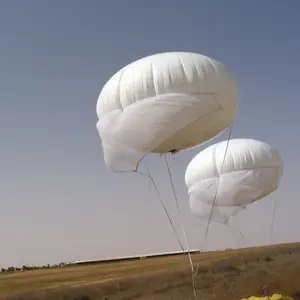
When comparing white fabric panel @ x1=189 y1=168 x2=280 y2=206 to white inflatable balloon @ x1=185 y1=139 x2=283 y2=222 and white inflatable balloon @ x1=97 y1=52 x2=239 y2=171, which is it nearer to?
white inflatable balloon @ x1=185 y1=139 x2=283 y2=222

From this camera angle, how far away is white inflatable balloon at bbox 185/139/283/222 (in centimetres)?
2323

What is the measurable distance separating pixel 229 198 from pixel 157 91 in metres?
9.94

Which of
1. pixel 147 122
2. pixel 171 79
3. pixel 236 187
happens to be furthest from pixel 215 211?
pixel 171 79

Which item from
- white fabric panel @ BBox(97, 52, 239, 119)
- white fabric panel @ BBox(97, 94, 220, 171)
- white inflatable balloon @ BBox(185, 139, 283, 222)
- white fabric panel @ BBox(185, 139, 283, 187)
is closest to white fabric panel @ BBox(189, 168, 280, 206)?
white inflatable balloon @ BBox(185, 139, 283, 222)

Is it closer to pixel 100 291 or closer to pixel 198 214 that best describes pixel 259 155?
pixel 198 214

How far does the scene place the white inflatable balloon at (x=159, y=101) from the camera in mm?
15250

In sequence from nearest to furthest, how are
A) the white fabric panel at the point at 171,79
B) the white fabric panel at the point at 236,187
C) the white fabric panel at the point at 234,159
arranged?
the white fabric panel at the point at 171,79
the white fabric panel at the point at 236,187
the white fabric panel at the point at 234,159

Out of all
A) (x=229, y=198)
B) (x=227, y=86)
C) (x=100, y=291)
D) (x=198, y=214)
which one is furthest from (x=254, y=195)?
(x=100, y=291)

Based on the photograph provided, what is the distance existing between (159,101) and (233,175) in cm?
888

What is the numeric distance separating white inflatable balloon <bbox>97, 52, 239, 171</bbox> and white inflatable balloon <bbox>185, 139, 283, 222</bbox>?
6744 millimetres

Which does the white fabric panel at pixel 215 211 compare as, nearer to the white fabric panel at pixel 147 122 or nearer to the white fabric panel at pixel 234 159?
the white fabric panel at pixel 234 159

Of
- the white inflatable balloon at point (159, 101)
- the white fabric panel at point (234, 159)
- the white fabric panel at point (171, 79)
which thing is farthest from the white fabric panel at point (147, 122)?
the white fabric panel at point (234, 159)

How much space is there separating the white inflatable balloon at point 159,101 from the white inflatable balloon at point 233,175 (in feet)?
22.1

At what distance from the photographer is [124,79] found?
627 inches
